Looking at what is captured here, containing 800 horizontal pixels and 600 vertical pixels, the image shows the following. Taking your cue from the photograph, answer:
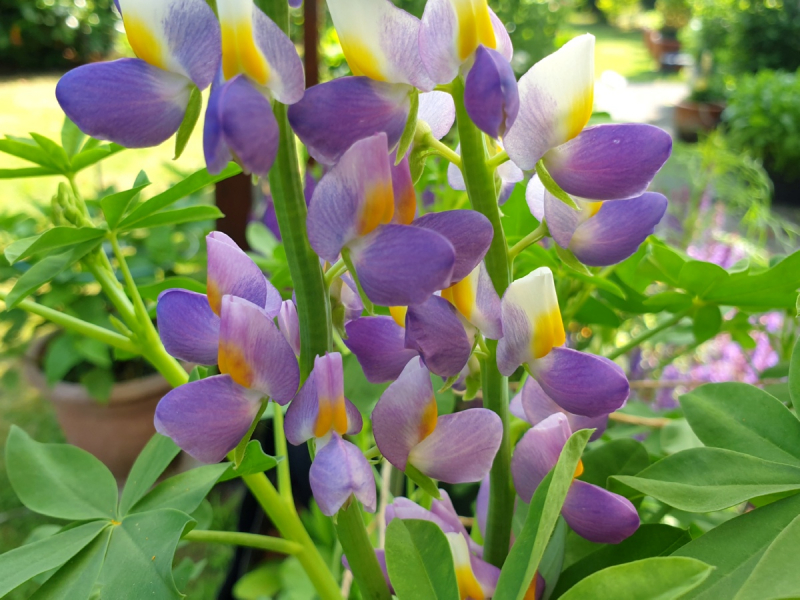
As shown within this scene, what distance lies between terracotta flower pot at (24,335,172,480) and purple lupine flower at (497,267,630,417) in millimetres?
1146

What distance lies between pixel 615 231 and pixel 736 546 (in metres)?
0.14

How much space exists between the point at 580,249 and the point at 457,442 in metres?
0.10

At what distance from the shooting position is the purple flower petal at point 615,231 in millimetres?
295

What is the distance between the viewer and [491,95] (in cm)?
23

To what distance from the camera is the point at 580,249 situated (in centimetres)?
30

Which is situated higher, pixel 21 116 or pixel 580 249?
pixel 580 249

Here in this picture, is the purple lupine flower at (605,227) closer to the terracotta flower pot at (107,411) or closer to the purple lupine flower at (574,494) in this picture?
the purple lupine flower at (574,494)

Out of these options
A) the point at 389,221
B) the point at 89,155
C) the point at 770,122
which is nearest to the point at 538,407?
the point at 389,221

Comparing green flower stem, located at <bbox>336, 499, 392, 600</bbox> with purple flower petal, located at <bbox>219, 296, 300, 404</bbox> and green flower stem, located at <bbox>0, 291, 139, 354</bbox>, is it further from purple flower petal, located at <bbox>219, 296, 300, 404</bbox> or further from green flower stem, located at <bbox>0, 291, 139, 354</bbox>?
green flower stem, located at <bbox>0, 291, 139, 354</bbox>

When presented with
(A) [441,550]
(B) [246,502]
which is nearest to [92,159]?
(A) [441,550]

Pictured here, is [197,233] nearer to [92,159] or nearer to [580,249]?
[92,159]

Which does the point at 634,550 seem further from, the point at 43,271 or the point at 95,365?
the point at 95,365

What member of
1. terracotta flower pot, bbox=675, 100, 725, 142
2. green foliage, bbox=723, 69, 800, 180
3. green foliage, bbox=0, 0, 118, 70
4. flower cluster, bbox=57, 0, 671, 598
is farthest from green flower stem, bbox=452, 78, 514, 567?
green foliage, bbox=0, 0, 118, 70

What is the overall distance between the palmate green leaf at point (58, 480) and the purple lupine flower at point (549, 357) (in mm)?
266
